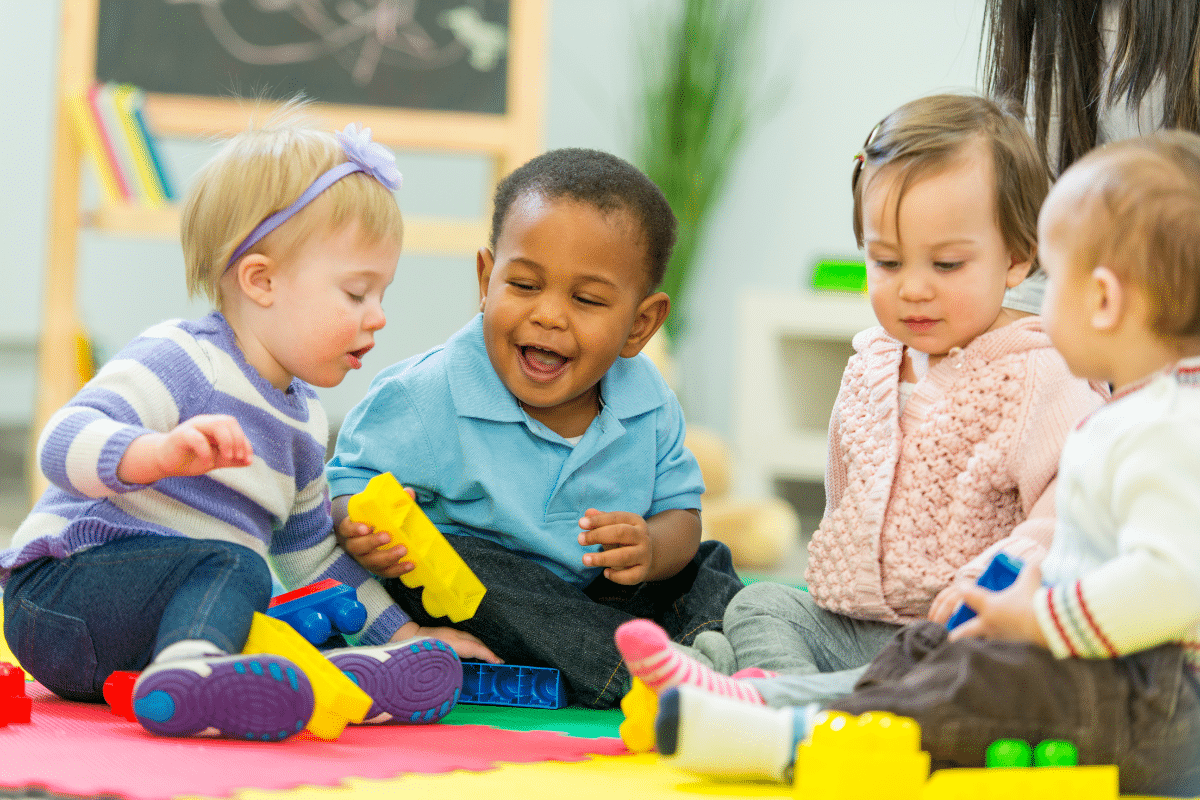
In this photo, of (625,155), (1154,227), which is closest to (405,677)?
(1154,227)

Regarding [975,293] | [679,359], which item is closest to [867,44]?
[679,359]

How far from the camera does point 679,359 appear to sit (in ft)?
12.0

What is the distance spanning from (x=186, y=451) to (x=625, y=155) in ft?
9.37

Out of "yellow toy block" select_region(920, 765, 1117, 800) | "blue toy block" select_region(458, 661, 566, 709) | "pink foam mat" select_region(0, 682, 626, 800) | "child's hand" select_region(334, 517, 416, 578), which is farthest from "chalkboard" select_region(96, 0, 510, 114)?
"yellow toy block" select_region(920, 765, 1117, 800)

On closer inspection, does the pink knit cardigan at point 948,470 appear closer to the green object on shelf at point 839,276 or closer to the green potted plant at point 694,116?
the green object on shelf at point 839,276

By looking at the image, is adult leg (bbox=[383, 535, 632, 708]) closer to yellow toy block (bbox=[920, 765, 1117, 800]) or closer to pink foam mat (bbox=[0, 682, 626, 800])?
pink foam mat (bbox=[0, 682, 626, 800])

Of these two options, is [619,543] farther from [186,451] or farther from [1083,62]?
[1083,62]

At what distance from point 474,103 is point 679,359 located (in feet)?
3.72

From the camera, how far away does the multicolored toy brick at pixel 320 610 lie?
3.50 ft

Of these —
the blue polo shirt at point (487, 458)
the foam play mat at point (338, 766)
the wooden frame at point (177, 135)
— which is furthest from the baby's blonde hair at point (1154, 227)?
the wooden frame at point (177, 135)

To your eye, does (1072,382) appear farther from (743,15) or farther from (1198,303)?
(743,15)

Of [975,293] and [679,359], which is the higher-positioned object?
[975,293]

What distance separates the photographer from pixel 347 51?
285cm

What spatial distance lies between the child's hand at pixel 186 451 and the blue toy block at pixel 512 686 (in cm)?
37
